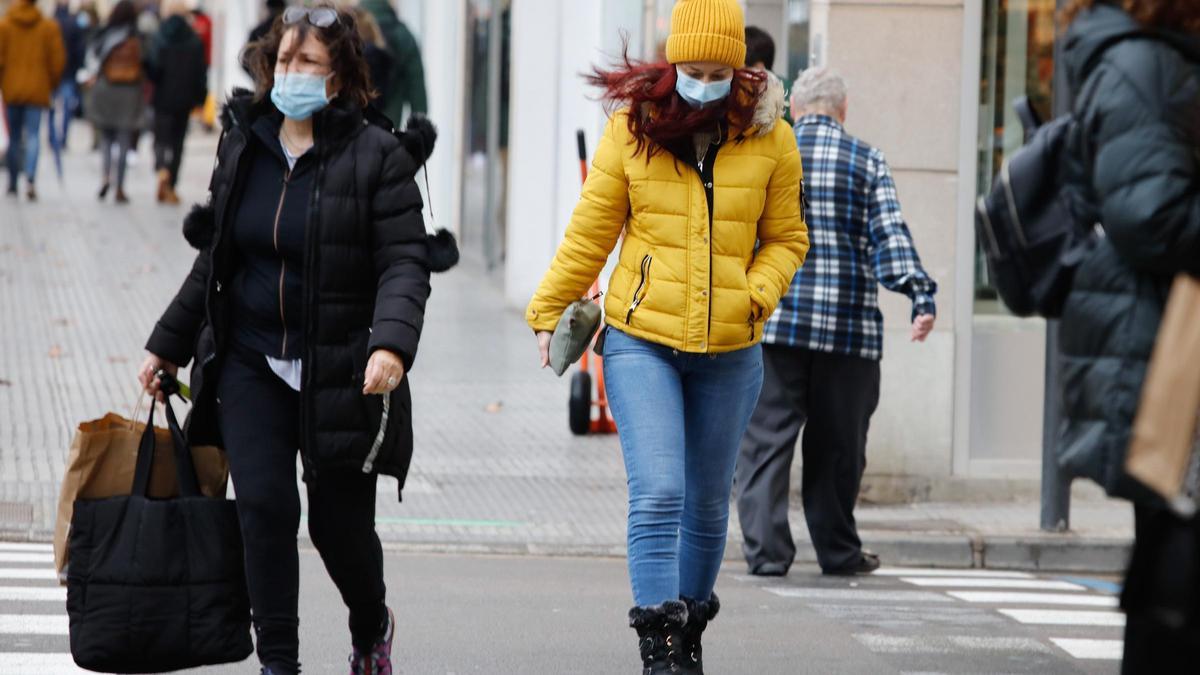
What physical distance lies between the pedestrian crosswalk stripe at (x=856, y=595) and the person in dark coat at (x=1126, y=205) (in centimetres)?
387

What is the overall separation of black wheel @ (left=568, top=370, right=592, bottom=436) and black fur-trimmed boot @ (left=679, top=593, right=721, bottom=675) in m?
5.14


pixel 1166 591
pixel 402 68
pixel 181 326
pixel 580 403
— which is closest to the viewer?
pixel 1166 591

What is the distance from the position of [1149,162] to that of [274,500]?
2.33m

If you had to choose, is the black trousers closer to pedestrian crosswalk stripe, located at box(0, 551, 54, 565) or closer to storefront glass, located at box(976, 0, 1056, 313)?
pedestrian crosswalk stripe, located at box(0, 551, 54, 565)

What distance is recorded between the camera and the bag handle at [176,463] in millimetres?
5199

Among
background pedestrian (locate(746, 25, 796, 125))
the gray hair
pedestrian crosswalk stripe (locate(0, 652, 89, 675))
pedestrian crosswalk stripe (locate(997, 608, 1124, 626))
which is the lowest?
pedestrian crosswalk stripe (locate(997, 608, 1124, 626))

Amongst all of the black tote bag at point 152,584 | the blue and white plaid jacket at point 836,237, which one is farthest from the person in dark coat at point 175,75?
the black tote bag at point 152,584

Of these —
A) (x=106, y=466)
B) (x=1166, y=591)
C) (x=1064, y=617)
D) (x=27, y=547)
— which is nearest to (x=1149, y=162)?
(x=1166, y=591)

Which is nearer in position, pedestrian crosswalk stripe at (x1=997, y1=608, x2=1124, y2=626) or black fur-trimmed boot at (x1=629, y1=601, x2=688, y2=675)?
black fur-trimmed boot at (x1=629, y1=601, x2=688, y2=675)

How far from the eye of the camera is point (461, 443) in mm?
10875

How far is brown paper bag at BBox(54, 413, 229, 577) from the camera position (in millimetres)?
5203

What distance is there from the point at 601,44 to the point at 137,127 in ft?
30.2

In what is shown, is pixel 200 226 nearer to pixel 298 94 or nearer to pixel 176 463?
pixel 298 94

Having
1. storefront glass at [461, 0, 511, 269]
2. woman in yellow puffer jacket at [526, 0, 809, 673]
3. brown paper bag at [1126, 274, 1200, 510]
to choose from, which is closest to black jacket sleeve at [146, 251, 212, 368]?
woman in yellow puffer jacket at [526, 0, 809, 673]
